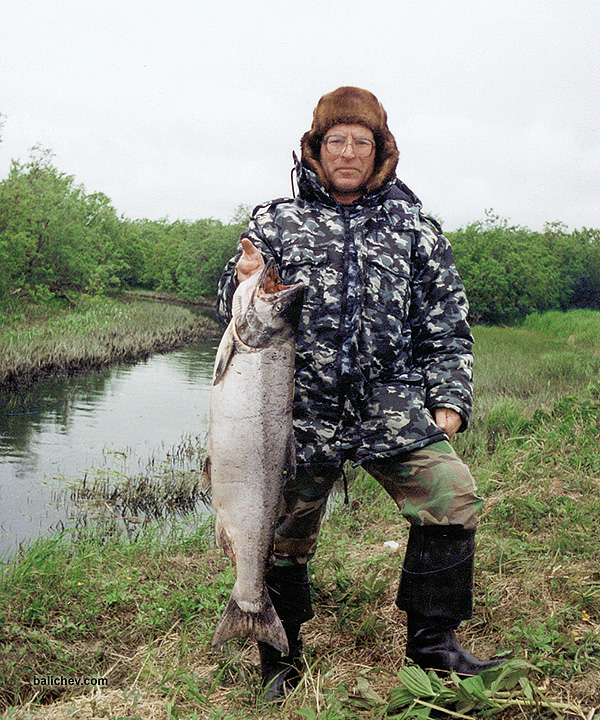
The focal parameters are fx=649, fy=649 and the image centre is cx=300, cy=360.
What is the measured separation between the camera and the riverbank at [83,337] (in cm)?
1698

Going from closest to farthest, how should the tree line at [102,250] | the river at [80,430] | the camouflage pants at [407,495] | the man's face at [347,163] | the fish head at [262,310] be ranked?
1. the fish head at [262,310]
2. the camouflage pants at [407,495]
3. the man's face at [347,163]
4. the river at [80,430]
5. the tree line at [102,250]

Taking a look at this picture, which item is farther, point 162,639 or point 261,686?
point 162,639

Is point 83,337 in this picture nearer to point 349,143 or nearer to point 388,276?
point 349,143

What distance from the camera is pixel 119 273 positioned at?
6681cm

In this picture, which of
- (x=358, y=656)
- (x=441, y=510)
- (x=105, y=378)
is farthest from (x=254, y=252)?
(x=105, y=378)

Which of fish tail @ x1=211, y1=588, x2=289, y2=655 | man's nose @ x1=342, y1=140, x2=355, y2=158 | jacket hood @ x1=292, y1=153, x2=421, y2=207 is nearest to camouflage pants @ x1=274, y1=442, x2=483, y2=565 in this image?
fish tail @ x1=211, y1=588, x2=289, y2=655

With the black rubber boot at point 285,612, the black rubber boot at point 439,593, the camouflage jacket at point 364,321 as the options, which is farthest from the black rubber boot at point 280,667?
the camouflage jacket at point 364,321

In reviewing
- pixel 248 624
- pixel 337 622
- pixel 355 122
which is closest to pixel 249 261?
pixel 355 122

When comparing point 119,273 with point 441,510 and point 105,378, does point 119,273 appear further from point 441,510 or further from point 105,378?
point 441,510

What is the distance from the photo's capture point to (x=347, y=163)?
309cm

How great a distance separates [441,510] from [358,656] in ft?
4.01

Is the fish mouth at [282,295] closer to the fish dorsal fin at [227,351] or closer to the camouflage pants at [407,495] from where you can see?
the fish dorsal fin at [227,351]

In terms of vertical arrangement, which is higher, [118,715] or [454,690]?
[454,690]

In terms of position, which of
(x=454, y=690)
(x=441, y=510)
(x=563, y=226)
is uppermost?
(x=563, y=226)
